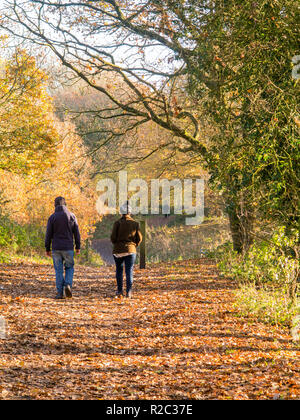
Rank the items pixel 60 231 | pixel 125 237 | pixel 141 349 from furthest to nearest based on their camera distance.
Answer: pixel 125 237, pixel 60 231, pixel 141 349

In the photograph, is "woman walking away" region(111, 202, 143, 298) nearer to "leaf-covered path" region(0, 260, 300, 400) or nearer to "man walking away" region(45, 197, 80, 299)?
"man walking away" region(45, 197, 80, 299)

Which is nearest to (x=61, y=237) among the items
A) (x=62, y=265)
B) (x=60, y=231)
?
(x=60, y=231)

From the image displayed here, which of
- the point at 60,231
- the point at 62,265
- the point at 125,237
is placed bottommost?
the point at 62,265

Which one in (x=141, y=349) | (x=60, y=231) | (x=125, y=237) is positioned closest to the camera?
(x=141, y=349)

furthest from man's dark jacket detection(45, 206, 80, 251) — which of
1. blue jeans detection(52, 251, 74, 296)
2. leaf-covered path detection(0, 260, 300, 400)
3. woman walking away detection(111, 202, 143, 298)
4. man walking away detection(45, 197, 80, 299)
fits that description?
leaf-covered path detection(0, 260, 300, 400)

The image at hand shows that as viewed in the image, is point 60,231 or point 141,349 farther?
point 60,231

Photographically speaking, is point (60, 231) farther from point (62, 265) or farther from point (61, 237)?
point (62, 265)

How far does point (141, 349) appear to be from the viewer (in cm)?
652

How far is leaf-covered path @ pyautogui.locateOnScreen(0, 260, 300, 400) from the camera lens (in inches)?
188

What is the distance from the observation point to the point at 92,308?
9172mm

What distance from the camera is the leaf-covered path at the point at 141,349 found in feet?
15.7

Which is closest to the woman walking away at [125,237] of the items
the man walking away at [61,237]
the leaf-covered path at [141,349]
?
the man walking away at [61,237]

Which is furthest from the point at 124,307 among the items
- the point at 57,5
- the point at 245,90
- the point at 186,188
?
the point at 186,188
